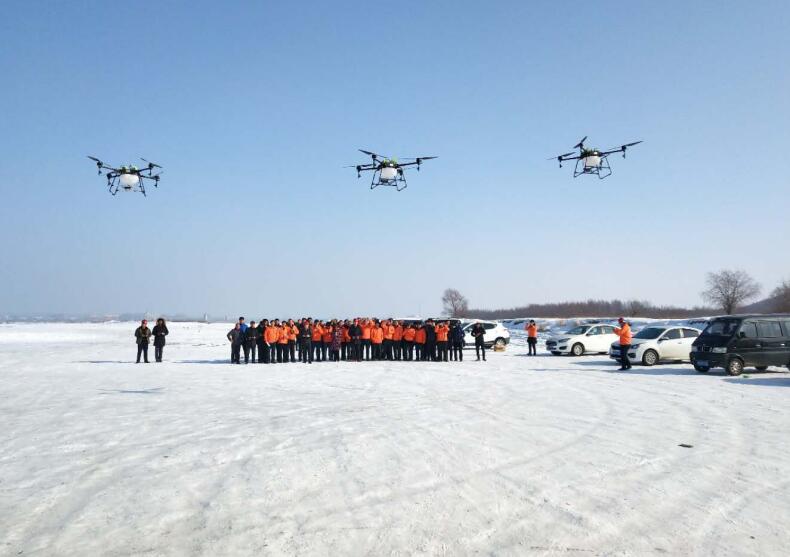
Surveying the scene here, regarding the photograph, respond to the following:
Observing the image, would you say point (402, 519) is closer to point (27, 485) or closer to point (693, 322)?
point (27, 485)

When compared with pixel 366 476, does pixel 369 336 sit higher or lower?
higher

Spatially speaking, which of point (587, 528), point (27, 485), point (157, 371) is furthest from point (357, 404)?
point (157, 371)

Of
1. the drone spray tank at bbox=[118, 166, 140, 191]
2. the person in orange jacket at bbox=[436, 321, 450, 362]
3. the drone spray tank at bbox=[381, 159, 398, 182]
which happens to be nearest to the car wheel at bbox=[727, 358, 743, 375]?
the person in orange jacket at bbox=[436, 321, 450, 362]

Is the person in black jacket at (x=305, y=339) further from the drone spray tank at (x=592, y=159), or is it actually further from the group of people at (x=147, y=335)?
the drone spray tank at (x=592, y=159)

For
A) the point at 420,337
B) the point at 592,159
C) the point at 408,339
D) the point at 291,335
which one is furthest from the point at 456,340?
the point at 592,159

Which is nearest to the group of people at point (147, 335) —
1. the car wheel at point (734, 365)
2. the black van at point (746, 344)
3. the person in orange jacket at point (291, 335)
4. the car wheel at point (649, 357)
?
the person in orange jacket at point (291, 335)

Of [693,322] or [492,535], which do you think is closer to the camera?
[492,535]

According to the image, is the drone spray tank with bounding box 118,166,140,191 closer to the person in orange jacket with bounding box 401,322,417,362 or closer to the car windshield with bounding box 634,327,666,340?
the person in orange jacket with bounding box 401,322,417,362
